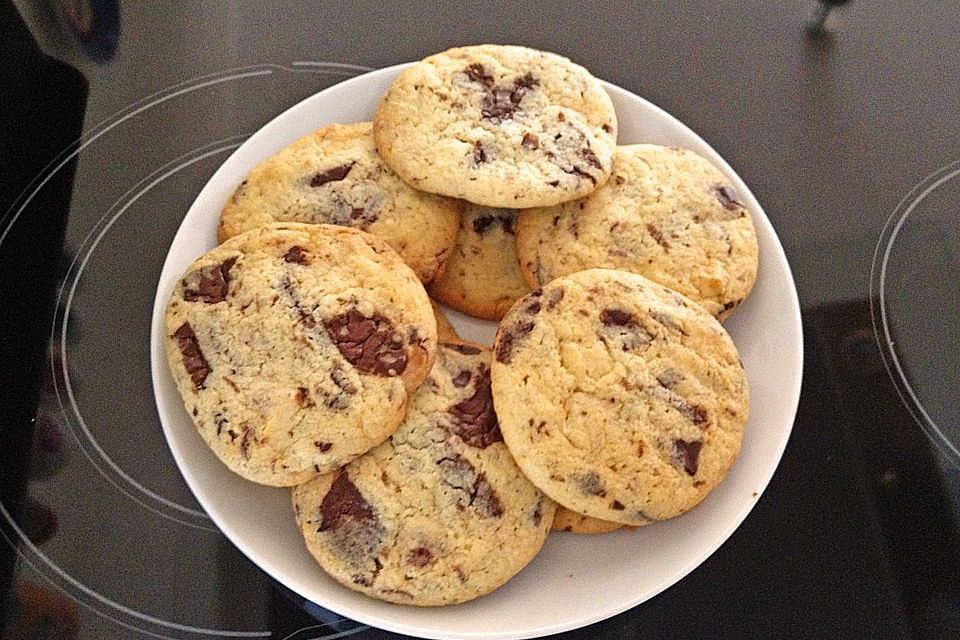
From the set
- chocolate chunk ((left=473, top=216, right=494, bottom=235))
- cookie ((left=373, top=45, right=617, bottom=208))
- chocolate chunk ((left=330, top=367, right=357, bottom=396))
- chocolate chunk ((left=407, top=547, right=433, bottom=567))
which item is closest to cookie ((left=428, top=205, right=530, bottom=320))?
chocolate chunk ((left=473, top=216, right=494, bottom=235))

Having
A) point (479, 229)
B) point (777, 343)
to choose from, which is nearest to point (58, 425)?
point (479, 229)

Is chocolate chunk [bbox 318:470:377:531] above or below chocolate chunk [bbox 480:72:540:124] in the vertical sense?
below

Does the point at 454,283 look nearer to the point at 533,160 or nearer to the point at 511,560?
the point at 533,160

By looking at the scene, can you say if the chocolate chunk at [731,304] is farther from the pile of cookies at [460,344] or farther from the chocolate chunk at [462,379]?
the chocolate chunk at [462,379]

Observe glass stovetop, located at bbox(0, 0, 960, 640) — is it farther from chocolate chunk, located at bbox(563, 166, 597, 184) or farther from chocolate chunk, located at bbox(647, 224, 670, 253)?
chocolate chunk, located at bbox(563, 166, 597, 184)

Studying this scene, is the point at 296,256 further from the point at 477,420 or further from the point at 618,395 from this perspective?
the point at 618,395

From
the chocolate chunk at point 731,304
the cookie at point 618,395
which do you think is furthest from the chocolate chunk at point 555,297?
the chocolate chunk at point 731,304
